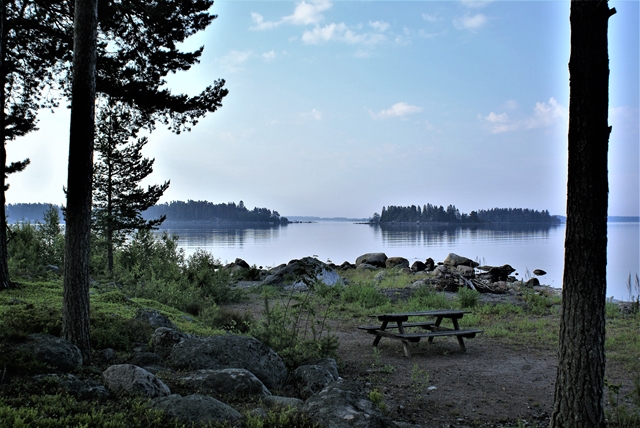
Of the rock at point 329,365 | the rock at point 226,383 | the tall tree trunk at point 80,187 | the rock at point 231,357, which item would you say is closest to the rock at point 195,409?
the rock at point 226,383

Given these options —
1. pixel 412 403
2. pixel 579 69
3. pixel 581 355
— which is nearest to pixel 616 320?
pixel 412 403

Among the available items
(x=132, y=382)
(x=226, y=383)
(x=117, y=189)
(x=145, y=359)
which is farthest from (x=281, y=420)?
(x=117, y=189)

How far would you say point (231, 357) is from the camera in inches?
222

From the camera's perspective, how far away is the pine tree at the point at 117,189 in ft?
55.3

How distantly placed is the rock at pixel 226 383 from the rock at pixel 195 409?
2.47 feet

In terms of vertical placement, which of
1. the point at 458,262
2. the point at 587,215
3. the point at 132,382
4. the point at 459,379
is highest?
the point at 587,215

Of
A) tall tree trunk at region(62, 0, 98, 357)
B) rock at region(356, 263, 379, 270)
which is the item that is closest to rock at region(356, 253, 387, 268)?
rock at region(356, 263, 379, 270)

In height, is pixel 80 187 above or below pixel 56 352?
above

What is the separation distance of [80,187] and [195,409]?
3.06 metres

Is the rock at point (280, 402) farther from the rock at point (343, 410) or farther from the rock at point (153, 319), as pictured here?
the rock at point (153, 319)

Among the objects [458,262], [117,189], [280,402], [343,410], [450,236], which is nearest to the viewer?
[343,410]

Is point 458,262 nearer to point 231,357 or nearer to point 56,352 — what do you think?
point 231,357

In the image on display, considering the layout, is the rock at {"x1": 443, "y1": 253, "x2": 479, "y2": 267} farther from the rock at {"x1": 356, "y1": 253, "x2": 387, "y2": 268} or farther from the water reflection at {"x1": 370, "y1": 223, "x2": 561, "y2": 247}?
the water reflection at {"x1": 370, "y1": 223, "x2": 561, "y2": 247}

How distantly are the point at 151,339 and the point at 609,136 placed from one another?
555 centimetres
